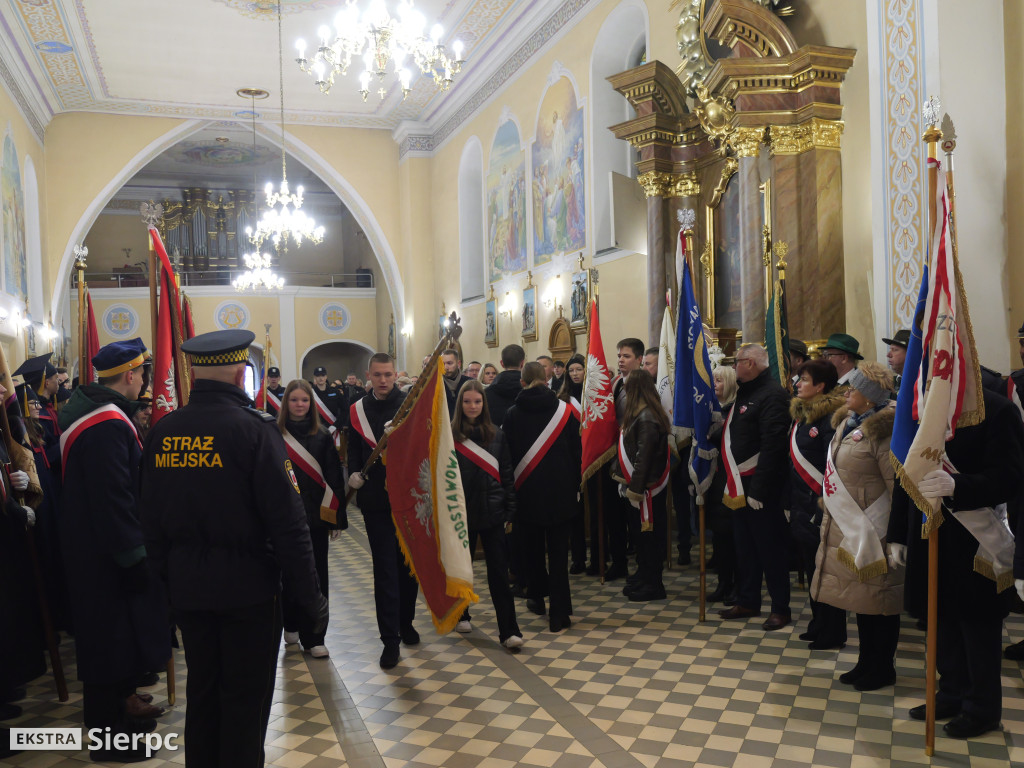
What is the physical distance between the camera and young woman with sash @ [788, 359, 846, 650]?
4.51 meters

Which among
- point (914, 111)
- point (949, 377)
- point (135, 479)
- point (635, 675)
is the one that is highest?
point (914, 111)

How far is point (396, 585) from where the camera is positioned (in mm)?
4781

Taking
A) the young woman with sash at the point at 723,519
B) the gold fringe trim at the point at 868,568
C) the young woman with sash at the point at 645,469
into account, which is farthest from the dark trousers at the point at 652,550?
the gold fringe trim at the point at 868,568

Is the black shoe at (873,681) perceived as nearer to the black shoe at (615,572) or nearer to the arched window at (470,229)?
the black shoe at (615,572)

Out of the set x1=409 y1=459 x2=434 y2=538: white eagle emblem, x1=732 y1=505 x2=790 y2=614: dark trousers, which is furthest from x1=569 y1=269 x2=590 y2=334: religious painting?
x1=409 y1=459 x2=434 y2=538: white eagle emblem

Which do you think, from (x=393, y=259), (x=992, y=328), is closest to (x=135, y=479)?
(x=992, y=328)

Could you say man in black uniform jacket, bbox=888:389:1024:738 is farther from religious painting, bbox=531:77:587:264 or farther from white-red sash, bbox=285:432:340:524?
religious painting, bbox=531:77:587:264

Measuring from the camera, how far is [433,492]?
453 cm

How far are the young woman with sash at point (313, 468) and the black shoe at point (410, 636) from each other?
45 cm

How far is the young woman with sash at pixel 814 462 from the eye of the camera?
14.8ft

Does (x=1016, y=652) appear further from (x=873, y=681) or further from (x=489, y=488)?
(x=489, y=488)

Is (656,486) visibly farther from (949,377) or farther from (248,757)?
(248,757)

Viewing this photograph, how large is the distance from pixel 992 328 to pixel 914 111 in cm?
150

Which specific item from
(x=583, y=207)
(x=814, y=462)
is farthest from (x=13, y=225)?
(x=814, y=462)
